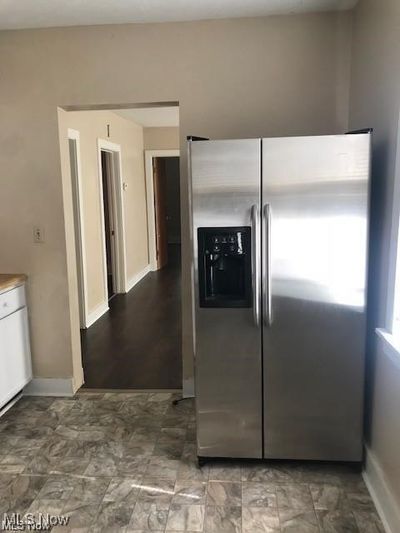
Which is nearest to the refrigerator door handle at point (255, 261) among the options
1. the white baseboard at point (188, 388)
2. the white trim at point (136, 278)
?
the white baseboard at point (188, 388)

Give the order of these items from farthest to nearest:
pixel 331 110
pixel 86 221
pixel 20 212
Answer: pixel 86 221
pixel 20 212
pixel 331 110

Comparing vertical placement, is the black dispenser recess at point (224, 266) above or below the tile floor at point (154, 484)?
above

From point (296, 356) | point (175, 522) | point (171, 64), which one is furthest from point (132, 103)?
point (175, 522)

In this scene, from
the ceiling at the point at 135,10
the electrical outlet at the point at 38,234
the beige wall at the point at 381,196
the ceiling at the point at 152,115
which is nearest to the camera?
the beige wall at the point at 381,196

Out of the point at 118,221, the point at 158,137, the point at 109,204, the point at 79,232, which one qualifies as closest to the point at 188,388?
the point at 79,232

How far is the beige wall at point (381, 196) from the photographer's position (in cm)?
198

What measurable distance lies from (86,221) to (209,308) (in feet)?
10.1

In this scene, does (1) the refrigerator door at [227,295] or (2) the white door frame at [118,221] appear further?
(2) the white door frame at [118,221]

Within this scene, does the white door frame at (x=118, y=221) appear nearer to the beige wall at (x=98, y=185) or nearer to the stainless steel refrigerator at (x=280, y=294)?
the beige wall at (x=98, y=185)

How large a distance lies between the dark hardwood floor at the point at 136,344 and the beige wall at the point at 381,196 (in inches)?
62.8

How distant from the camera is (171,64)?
9.57 feet

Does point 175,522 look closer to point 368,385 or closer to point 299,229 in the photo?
point 368,385

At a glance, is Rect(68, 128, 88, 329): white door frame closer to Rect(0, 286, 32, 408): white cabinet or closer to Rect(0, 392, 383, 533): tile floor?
Rect(0, 286, 32, 408): white cabinet

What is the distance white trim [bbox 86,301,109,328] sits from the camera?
4.99 metres
